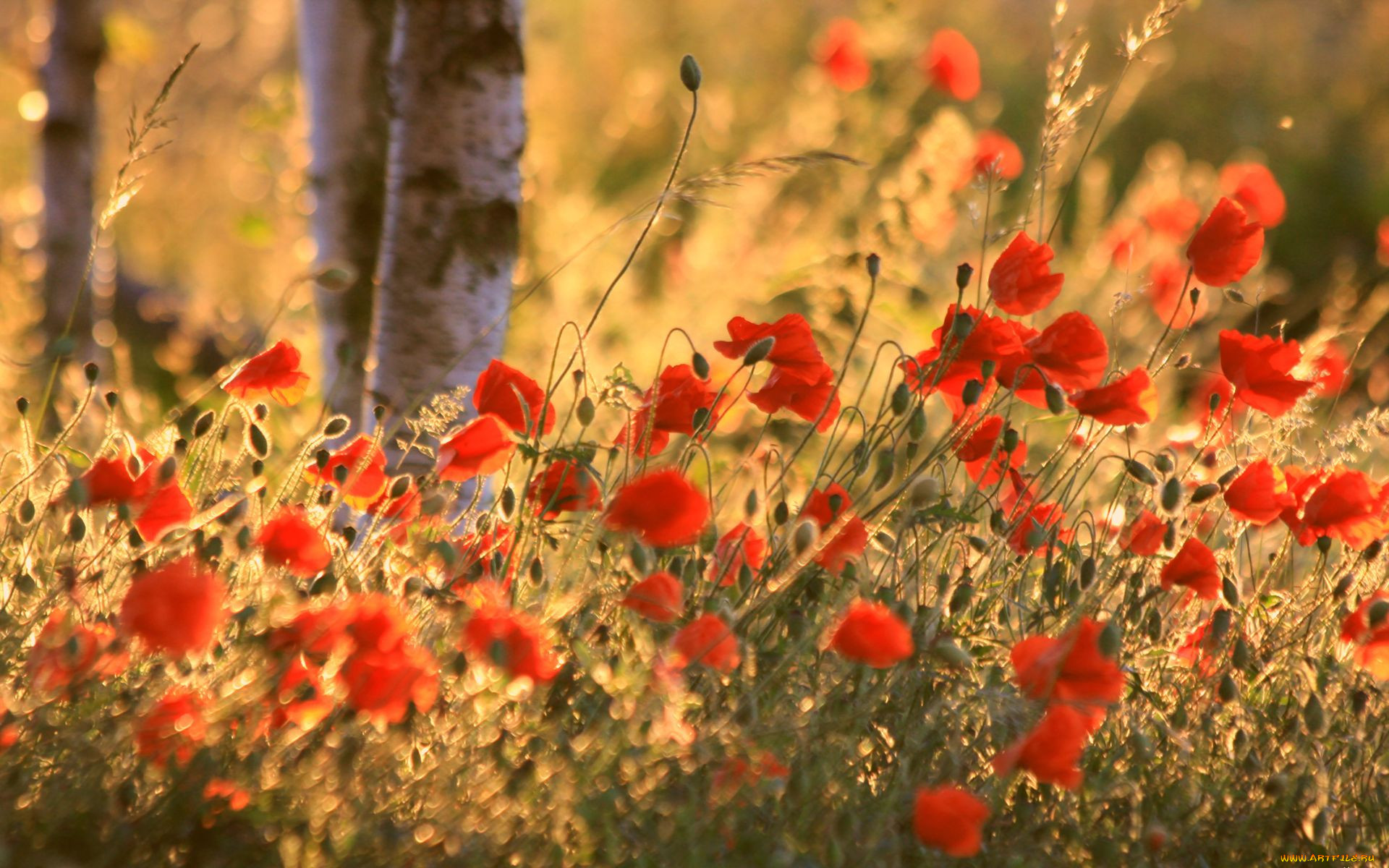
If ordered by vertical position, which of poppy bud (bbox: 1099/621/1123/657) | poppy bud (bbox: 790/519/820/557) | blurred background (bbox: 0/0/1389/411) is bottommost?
blurred background (bbox: 0/0/1389/411)

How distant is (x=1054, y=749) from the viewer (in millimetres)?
1376

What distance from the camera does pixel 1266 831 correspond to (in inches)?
66.9

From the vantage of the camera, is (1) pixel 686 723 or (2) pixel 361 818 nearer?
(2) pixel 361 818

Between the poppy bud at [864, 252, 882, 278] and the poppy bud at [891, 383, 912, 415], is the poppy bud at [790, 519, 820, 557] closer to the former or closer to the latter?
the poppy bud at [891, 383, 912, 415]

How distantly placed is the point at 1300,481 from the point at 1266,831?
1.73 feet

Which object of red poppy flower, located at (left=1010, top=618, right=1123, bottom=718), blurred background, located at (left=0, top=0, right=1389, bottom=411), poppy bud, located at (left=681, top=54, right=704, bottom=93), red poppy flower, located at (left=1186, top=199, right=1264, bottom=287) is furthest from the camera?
blurred background, located at (left=0, top=0, right=1389, bottom=411)

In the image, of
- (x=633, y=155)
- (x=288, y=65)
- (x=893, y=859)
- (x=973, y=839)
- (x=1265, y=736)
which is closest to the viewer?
(x=973, y=839)

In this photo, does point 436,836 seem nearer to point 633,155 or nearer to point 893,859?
point 893,859

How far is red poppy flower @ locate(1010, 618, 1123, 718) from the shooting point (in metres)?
1.45

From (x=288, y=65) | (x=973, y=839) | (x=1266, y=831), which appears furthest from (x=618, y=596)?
(x=288, y=65)

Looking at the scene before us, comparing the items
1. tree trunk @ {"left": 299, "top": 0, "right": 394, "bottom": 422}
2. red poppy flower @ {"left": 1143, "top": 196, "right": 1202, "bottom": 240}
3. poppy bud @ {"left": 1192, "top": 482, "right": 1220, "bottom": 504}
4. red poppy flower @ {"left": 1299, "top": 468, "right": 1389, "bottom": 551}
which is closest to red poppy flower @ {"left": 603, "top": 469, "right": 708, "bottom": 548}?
poppy bud @ {"left": 1192, "top": 482, "right": 1220, "bottom": 504}

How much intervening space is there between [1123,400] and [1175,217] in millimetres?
2471

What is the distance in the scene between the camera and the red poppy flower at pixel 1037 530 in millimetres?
1767

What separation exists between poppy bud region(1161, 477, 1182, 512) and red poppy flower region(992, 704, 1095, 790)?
1.44ft
